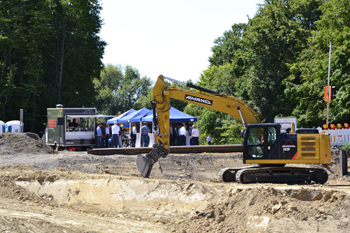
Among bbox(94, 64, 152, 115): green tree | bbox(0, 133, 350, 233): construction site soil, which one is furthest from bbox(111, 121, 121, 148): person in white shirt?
bbox(94, 64, 152, 115): green tree

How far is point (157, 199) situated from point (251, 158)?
3505 millimetres

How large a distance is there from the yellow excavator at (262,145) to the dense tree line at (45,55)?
2580 centimetres

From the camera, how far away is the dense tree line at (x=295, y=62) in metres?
29.8

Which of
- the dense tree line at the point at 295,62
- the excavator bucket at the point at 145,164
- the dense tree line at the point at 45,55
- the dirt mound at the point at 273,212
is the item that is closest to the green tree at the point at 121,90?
the dense tree line at the point at 45,55

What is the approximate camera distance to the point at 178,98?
13.1 m

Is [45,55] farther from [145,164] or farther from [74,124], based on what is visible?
[145,164]

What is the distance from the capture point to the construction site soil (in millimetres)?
8984

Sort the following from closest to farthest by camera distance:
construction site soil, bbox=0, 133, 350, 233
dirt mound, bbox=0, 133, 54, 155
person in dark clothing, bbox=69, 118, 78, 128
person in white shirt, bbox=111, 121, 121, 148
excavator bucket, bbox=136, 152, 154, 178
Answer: construction site soil, bbox=0, 133, 350, 233
excavator bucket, bbox=136, 152, 154, 178
dirt mound, bbox=0, 133, 54, 155
person in white shirt, bbox=111, 121, 121, 148
person in dark clothing, bbox=69, 118, 78, 128

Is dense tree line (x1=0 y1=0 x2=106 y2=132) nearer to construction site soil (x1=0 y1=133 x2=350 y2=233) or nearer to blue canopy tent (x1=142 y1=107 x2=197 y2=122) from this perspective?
blue canopy tent (x1=142 y1=107 x2=197 y2=122)

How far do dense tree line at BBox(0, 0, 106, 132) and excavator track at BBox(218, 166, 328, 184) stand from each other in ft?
91.5

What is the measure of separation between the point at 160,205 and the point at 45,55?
3385 centimetres

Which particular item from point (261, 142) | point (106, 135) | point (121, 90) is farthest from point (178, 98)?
point (121, 90)

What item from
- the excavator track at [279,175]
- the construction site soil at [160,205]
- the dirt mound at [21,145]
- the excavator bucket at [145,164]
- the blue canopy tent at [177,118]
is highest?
the blue canopy tent at [177,118]

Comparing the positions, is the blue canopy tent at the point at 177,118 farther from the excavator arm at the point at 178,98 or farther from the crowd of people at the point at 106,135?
the excavator arm at the point at 178,98
